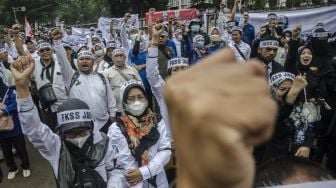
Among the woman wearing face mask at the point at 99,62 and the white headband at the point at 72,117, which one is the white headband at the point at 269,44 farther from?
the white headband at the point at 72,117

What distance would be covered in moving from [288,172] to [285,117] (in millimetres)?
2019

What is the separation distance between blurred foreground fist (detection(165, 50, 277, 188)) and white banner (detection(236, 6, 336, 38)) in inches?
323

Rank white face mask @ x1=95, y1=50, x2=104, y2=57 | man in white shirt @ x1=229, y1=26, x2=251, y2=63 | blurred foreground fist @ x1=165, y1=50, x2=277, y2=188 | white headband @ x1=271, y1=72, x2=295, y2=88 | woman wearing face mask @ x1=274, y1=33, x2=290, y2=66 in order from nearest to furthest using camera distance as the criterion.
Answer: blurred foreground fist @ x1=165, y1=50, x2=277, y2=188
white headband @ x1=271, y1=72, x2=295, y2=88
man in white shirt @ x1=229, y1=26, x2=251, y2=63
woman wearing face mask @ x1=274, y1=33, x2=290, y2=66
white face mask @ x1=95, y1=50, x2=104, y2=57

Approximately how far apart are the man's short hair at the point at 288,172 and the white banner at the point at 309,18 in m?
7.55

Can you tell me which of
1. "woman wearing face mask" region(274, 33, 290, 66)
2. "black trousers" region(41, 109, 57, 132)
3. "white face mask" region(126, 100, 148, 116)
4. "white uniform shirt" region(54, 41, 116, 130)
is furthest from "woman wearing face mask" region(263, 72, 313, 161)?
"woman wearing face mask" region(274, 33, 290, 66)

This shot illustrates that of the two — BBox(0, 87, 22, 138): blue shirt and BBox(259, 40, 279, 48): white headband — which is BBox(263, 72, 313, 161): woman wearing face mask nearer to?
BBox(259, 40, 279, 48): white headband

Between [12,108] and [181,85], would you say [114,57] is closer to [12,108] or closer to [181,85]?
[12,108]

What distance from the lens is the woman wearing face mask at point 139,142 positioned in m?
2.70

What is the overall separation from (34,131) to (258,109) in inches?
78.9

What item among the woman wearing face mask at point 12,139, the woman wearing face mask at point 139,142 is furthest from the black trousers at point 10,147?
the woman wearing face mask at point 139,142

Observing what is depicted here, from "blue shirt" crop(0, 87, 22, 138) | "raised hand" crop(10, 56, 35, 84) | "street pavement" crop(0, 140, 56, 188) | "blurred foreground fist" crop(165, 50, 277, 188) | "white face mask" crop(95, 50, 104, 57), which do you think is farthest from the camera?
"white face mask" crop(95, 50, 104, 57)

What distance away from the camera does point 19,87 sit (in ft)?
6.97

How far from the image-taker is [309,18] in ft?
28.5

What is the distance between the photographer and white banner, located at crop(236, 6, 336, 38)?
8.39 m
